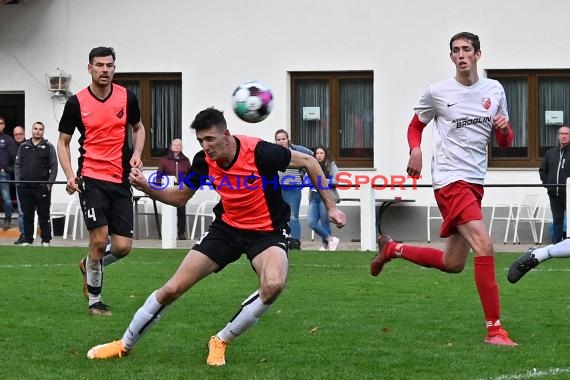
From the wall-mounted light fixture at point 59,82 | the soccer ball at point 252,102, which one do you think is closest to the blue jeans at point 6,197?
the wall-mounted light fixture at point 59,82

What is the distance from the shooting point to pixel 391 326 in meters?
10.1

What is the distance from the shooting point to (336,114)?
25406 mm

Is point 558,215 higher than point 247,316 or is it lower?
higher

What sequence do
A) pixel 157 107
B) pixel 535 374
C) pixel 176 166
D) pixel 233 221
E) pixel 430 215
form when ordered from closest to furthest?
pixel 535 374 → pixel 233 221 → pixel 176 166 → pixel 430 215 → pixel 157 107

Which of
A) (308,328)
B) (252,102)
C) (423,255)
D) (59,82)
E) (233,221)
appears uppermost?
(59,82)

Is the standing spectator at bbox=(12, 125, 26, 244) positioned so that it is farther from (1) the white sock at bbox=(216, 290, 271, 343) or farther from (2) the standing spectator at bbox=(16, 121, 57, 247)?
(1) the white sock at bbox=(216, 290, 271, 343)

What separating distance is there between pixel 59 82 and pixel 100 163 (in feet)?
50.2

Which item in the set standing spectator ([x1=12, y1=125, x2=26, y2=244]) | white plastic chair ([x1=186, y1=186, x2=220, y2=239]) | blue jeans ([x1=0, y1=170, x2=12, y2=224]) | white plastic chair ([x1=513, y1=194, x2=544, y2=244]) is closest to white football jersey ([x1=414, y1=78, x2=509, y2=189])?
standing spectator ([x1=12, y1=125, x2=26, y2=244])

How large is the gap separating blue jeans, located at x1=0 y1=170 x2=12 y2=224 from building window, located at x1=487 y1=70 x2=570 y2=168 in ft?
30.8

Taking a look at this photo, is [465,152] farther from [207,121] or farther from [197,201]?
[197,201]

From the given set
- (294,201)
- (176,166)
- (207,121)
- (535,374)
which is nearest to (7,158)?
(176,166)

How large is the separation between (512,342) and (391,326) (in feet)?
4.44

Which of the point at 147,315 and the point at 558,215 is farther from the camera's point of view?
the point at 558,215

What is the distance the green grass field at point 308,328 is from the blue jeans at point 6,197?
7.97 m
